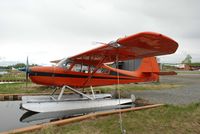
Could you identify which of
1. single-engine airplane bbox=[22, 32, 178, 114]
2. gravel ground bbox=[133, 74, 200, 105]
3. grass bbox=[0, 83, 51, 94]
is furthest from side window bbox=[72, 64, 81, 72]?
grass bbox=[0, 83, 51, 94]

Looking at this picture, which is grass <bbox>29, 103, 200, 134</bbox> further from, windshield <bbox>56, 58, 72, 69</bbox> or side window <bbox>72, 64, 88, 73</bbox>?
windshield <bbox>56, 58, 72, 69</bbox>

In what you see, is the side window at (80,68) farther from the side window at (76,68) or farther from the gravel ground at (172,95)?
the gravel ground at (172,95)

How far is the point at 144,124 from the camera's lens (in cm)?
600

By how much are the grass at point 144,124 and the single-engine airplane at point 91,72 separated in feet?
4.09

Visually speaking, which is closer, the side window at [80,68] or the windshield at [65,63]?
the windshield at [65,63]

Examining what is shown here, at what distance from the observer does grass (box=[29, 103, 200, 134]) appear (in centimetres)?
541

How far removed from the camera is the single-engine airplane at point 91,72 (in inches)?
296

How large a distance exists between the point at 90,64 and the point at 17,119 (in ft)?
14.1

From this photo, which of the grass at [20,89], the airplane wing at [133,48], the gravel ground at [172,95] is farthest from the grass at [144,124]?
the grass at [20,89]

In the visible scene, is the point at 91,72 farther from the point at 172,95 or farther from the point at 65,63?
the point at 172,95

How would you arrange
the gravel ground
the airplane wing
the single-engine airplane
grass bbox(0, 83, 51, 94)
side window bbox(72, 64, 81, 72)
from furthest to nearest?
grass bbox(0, 83, 51, 94)
side window bbox(72, 64, 81, 72)
the gravel ground
the single-engine airplane
the airplane wing

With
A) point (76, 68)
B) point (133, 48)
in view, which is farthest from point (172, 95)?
point (76, 68)

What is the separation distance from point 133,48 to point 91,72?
2.91 m

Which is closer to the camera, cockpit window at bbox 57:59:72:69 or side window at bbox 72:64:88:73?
cockpit window at bbox 57:59:72:69
